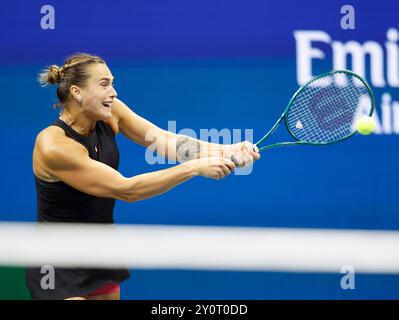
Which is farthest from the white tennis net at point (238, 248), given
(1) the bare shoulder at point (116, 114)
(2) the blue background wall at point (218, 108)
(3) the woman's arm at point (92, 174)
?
(3) the woman's arm at point (92, 174)

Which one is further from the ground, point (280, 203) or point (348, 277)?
point (280, 203)

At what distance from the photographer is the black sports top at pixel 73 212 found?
449cm

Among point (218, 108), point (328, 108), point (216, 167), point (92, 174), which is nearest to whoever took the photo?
point (216, 167)

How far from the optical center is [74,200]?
4.55 m

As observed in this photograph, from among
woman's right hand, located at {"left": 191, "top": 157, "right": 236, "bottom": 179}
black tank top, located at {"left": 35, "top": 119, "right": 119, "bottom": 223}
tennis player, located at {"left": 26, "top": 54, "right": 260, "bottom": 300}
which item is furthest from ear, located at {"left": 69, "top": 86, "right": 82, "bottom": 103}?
woman's right hand, located at {"left": 191, "top": 157, "right": 236, "bottom": 179}

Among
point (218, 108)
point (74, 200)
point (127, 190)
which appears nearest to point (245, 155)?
point (127, 190)

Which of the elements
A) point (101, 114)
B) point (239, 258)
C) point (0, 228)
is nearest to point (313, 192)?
point (239, 258)

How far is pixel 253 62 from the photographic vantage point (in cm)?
529

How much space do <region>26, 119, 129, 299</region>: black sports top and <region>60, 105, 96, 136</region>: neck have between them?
30mm

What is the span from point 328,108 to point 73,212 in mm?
1271

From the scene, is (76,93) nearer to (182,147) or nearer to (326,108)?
(182,147)
